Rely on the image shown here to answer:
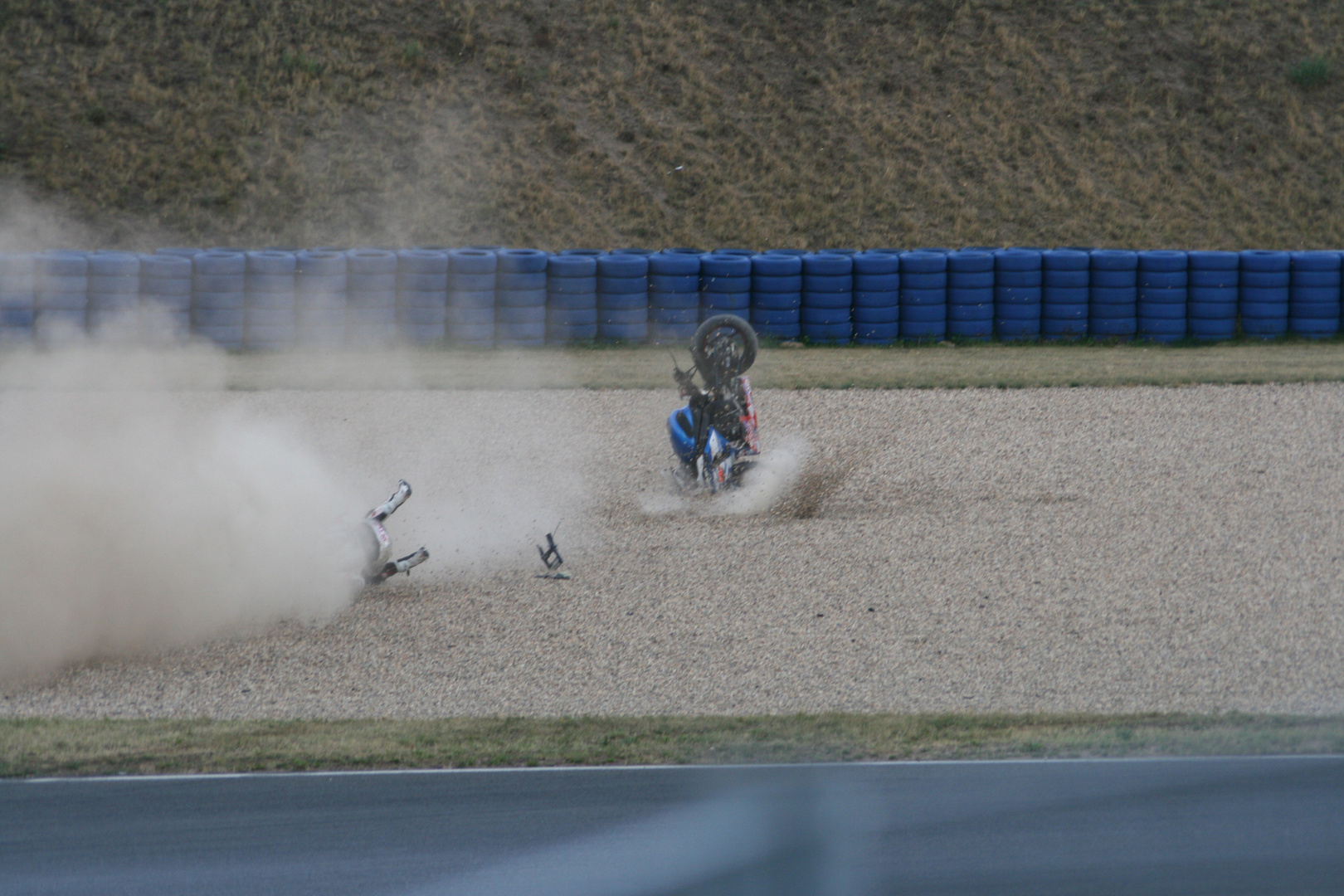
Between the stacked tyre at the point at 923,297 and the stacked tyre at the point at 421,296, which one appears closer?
the stacked tyre at the point at 421,296

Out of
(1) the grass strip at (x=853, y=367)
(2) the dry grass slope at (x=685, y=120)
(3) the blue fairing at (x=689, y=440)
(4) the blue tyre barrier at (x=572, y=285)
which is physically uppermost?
(2) the dry grass slope at (x=685, y=120)

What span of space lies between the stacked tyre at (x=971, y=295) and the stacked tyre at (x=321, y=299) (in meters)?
9.36

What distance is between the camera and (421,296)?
741 inches

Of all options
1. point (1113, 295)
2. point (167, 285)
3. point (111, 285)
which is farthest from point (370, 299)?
point (1113, 295)

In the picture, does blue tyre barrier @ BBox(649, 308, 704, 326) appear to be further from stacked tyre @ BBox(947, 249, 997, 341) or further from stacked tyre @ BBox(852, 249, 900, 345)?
stacked tyre @ BBox(947, 249, 997, 341)

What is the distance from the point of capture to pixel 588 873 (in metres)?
5.36

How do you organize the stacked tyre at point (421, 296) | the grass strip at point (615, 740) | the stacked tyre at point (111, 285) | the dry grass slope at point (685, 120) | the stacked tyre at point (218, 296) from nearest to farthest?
the grass strip at point (615, 740)
the stacked tyre at point (111, 285)
the stacked tyre at point (218, 296)
the stacked tyre at point (421, 296)
the dry grass slope at point (685, 120)

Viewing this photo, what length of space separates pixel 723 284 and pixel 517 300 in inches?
126

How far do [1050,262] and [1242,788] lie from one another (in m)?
14.7

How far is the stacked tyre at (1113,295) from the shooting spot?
64.0 ft

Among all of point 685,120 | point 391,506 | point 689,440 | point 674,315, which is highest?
point 685,120

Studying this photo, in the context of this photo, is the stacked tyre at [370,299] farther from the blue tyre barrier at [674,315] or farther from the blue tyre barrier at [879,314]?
the blue tyre barrier at [879,314]

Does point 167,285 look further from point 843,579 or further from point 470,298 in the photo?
point 843,579

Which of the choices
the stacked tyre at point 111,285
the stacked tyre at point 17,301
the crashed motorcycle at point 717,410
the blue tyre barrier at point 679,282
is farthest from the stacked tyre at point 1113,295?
the stacked tyre at point 17,301
